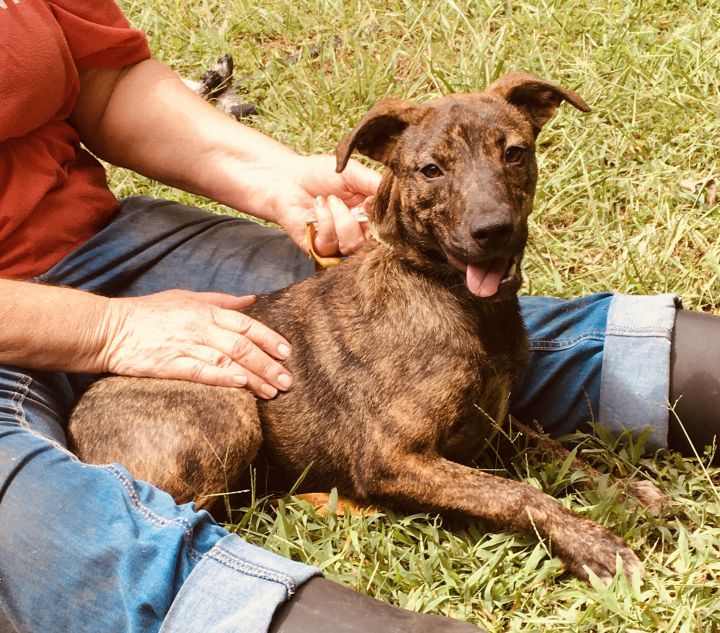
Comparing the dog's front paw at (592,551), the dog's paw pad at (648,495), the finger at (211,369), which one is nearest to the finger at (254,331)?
the finger at (211,369)

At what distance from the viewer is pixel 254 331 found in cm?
359

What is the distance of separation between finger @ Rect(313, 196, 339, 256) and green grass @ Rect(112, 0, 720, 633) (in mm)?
1084

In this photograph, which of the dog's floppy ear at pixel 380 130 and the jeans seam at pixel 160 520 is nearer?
the jeans seam at pixel 160 520

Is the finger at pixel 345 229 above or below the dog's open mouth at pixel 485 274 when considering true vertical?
below

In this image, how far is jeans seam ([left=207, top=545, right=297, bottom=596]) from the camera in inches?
107

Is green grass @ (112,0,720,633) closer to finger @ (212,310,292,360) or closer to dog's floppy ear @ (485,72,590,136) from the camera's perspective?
finger @ (212,310,292,360)

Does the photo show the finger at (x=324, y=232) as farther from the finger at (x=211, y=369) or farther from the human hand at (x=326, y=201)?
the finger at (x=211, y=369)

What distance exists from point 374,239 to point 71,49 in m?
1.49

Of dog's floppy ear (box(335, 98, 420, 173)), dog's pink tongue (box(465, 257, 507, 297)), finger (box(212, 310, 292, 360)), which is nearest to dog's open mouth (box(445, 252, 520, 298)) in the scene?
dog's pink tongue (box(465, 257, 507, 297))

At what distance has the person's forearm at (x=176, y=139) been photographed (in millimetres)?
4199

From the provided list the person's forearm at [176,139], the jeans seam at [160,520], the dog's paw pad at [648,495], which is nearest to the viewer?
the jeans seam at [160,520]

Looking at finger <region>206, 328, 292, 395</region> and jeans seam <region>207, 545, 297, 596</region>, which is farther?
finger <region>206, 328, 292, 395</region>

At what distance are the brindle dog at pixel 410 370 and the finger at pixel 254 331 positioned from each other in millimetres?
64

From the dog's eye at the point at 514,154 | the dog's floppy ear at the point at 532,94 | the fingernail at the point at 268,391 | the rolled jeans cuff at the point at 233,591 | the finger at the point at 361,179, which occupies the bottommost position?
the rolled jeans cuff at the point at 233,591
